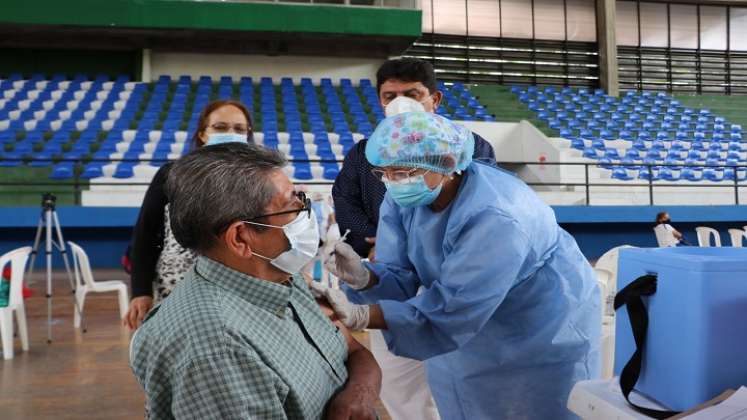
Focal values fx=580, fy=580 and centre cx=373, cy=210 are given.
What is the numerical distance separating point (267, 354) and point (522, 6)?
55.0 ft

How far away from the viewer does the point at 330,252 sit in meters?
1.42

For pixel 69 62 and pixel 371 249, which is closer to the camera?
pixel 371 249

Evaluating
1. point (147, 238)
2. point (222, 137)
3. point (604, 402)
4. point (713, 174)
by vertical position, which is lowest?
point (604, 402)

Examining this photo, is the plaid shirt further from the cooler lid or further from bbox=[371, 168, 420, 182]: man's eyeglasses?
the cooler lid

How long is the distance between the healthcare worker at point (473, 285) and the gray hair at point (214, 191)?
1.00 feet

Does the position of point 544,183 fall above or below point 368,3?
below

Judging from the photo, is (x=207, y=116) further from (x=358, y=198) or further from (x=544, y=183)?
(x=544, y=183)

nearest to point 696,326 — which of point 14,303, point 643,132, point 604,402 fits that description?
point 604,402

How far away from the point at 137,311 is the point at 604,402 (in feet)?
4.62

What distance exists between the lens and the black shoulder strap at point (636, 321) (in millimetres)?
1014

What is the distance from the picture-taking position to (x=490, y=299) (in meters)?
1.22

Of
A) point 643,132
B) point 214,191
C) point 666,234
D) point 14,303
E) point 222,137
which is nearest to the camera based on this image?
point 214,191

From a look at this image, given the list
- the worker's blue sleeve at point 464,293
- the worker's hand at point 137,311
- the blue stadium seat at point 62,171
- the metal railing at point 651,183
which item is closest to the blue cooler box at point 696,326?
the worker's blue sleeve at point 464,293

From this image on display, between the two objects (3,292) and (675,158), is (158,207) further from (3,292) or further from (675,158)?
(675,158)
